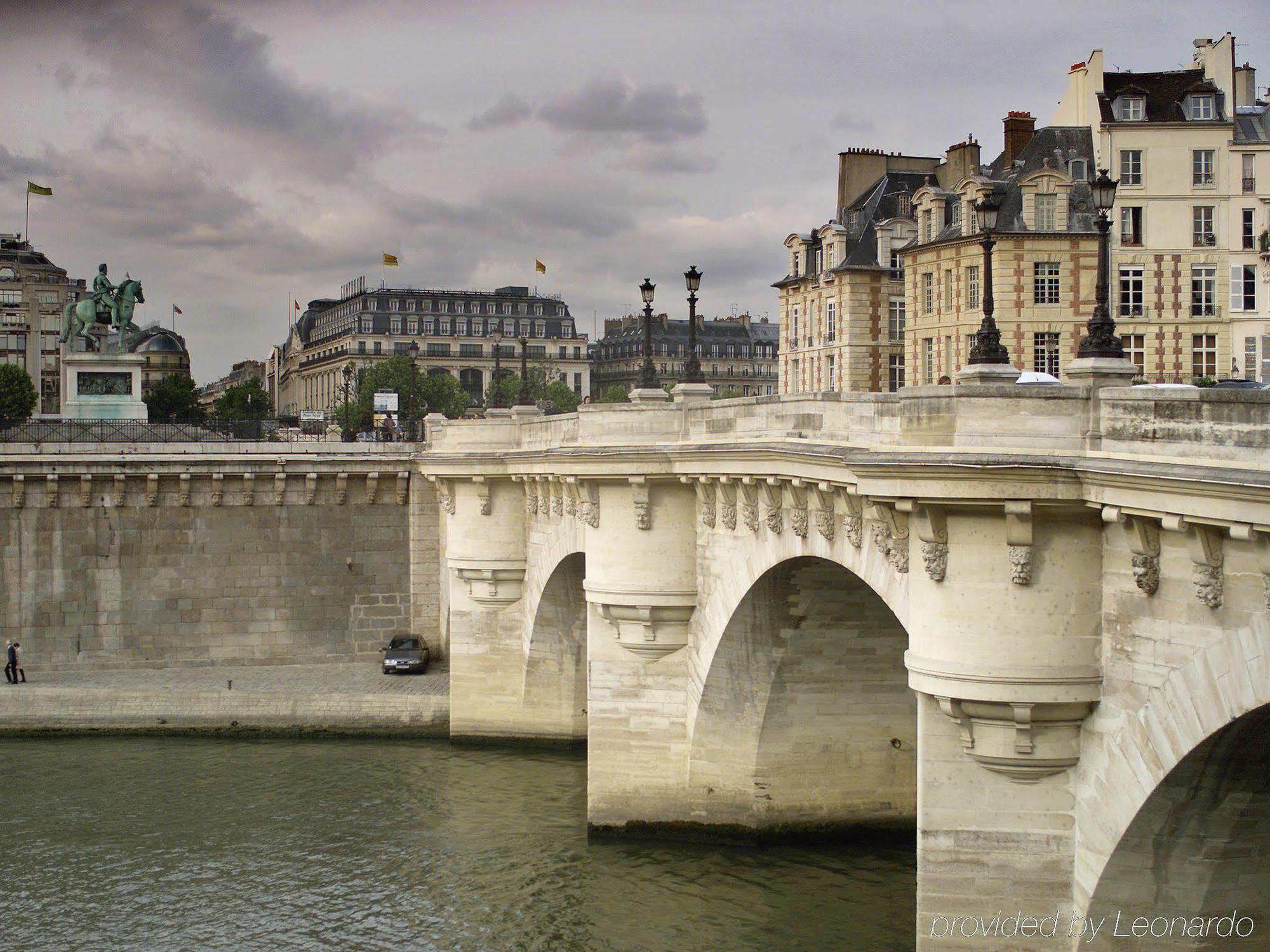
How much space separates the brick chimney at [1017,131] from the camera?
162ft

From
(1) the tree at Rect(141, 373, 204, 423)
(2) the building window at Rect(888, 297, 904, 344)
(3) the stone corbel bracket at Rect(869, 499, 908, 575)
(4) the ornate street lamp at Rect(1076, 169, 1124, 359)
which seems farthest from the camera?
(1) the tree at Rect(141, 373, 204, 423)

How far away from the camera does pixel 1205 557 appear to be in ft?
42.1

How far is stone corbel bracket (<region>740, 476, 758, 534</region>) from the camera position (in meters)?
23.9

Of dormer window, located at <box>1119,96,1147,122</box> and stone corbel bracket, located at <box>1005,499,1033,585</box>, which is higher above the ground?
dormer window, located at <box>1119,96,1147,122</box>

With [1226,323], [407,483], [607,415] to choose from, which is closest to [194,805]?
[607,415]

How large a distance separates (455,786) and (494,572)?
6236mm

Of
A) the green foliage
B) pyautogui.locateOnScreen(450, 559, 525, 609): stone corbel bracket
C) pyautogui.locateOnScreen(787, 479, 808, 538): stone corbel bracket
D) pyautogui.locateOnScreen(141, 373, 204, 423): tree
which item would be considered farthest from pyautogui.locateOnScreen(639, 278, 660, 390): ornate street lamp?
the green foliage

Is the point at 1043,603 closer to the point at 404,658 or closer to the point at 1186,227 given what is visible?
the point at 1186,227

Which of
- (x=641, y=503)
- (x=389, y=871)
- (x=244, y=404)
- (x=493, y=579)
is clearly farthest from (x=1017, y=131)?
(x=244, y=404)

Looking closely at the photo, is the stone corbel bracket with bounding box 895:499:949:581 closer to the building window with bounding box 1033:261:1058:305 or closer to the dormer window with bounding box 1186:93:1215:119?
the building window with bounding box 1033:261:1058:305

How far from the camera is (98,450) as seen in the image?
161 ft

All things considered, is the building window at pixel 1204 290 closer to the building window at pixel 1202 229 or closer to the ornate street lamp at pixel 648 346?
the building window at pixel 1202 229

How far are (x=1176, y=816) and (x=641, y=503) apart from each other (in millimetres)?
14209

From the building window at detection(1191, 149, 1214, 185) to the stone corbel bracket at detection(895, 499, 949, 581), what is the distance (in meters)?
31.8
